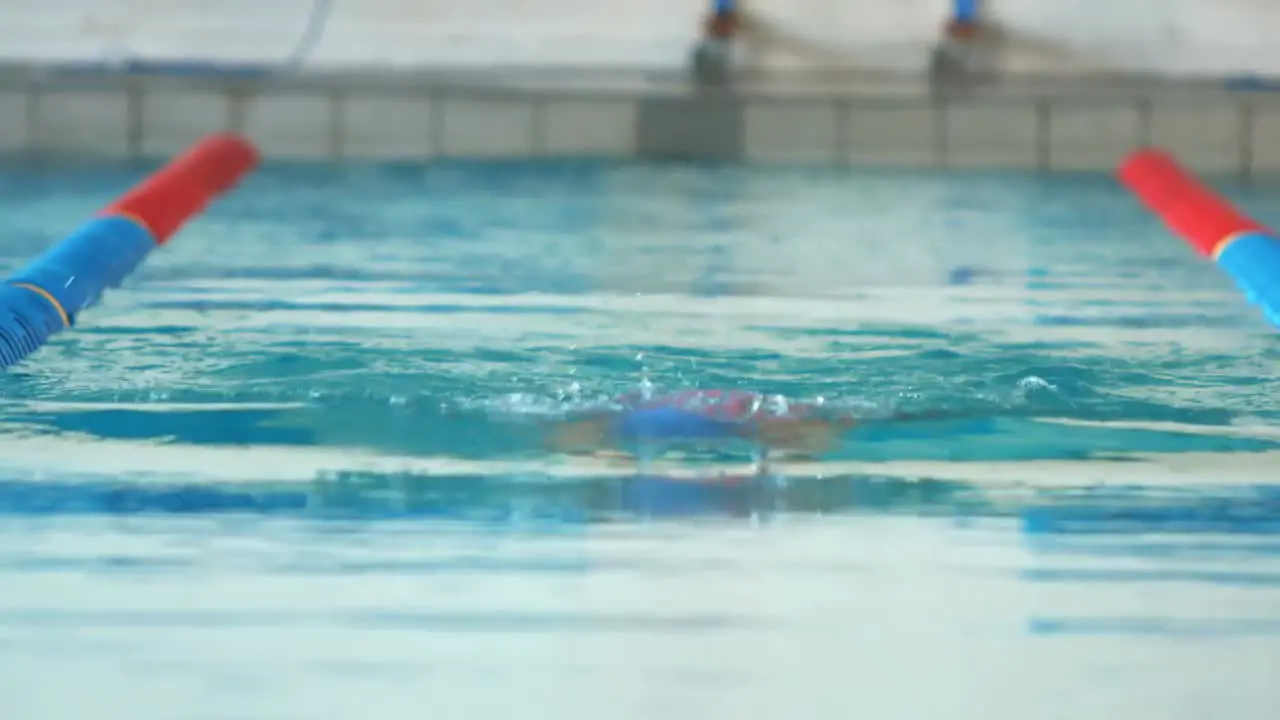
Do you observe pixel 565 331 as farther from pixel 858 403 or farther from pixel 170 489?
pixel 170 489

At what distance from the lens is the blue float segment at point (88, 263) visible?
7.69 feet

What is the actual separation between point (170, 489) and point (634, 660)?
1.76 feet

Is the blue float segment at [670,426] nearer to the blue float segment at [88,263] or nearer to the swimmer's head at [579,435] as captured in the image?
the swimmer's head at [579,435]

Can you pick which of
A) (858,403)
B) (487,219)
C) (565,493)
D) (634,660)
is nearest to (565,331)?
(858,403)

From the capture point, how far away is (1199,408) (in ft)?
5.46

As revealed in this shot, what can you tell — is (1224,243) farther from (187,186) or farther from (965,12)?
(187,186)

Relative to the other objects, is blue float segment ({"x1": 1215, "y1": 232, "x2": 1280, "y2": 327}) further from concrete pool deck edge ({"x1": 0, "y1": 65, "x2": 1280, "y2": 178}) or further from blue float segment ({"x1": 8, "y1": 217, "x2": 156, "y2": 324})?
concrete pool deck edge ({"x1": 0, "y1": 65, "x2": 1280, "y2": 178})

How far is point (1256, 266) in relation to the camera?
269cm

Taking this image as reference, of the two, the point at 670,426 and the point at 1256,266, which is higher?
the point at 1256,266

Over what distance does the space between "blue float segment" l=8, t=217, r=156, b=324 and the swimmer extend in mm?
995

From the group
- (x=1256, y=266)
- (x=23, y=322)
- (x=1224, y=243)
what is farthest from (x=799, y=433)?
(x=1224, y=243)

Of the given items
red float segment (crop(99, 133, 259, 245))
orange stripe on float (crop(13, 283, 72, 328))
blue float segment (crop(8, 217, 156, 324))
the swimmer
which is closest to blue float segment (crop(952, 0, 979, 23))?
red float segment (crop(99, 133, 259, 245))

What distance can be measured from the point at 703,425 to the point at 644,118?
11.2 feet

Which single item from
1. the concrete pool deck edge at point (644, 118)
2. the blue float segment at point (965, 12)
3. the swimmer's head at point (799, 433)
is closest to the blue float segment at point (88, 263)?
the swimmer's head at point (799, 433)
